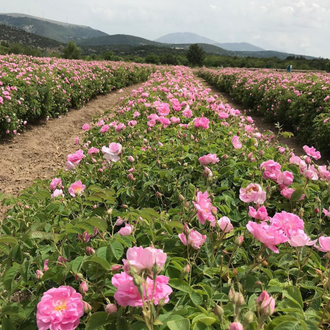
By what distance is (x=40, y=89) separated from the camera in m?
7.80

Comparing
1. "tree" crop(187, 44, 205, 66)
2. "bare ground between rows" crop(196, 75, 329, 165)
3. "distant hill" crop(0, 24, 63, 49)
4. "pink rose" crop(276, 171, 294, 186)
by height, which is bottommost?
"bare ground between rows" crop(196, 75, 329, 165)

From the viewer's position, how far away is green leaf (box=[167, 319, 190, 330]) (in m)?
0.80

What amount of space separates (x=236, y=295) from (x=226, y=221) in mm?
420

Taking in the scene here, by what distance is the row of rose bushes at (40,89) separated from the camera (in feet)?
21.3

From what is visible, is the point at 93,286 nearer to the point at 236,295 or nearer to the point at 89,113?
the point at 236,295

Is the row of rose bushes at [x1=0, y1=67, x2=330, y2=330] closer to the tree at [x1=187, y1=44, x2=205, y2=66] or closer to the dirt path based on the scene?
the dirt path

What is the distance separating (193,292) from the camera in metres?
1.03

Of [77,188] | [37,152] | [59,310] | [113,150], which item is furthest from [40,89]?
[59,310]

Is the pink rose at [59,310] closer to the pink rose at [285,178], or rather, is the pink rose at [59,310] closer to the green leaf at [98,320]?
the green leaf at [98,320]

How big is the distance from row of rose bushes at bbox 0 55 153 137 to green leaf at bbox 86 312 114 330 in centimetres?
647

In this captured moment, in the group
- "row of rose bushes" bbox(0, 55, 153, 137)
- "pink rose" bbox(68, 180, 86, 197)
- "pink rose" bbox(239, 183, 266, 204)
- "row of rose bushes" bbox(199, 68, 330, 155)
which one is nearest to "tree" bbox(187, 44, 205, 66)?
"row of rose bushes" bbox(0, 55, 153, 137)

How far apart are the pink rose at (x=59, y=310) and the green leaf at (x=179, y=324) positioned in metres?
0.27

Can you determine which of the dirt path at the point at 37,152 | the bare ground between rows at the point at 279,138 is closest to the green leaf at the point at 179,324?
the dirt path at the point at 37,152

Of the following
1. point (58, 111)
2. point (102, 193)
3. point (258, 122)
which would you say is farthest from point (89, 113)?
point (102, 193)
